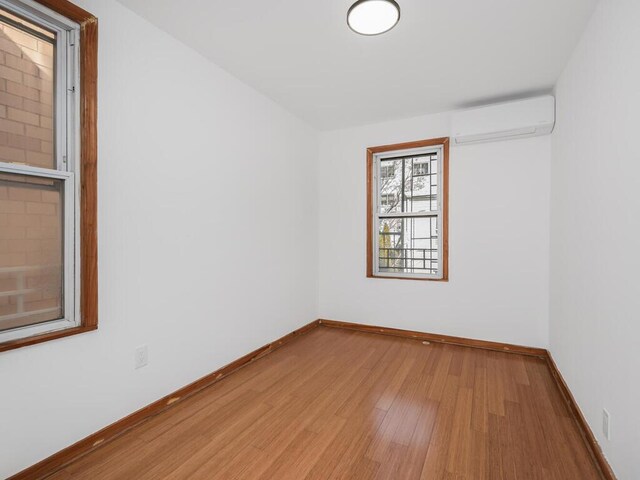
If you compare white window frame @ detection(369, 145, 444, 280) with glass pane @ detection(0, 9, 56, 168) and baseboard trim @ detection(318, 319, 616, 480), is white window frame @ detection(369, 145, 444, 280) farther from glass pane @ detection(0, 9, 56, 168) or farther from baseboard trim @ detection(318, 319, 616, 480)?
glass pane @ detection(0, 9, 56, 168)

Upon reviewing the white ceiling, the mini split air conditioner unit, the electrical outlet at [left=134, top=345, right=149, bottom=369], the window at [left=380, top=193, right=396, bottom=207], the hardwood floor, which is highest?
the white ceiling

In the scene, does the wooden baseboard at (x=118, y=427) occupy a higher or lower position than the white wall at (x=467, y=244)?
lower

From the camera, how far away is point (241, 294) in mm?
2816

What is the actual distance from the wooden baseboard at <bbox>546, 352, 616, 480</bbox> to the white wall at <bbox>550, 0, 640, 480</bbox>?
42 millimetres

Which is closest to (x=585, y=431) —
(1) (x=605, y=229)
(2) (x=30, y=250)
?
(1) (x=605, y=229)

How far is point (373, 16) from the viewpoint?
1826 mm

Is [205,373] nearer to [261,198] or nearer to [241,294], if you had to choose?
[241,294]

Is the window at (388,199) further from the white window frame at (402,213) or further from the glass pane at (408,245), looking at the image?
the glass pane at (408,245)

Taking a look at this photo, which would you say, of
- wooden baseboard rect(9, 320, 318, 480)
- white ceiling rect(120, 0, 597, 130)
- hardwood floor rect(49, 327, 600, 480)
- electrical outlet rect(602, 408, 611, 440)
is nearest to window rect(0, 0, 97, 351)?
white ceiling rect(120, 0, 597, 130)

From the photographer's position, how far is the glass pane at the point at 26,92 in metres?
1.47

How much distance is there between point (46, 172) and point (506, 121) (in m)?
3.51

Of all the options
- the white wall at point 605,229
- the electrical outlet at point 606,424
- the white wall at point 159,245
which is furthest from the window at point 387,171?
the electrical outlet at point 606,424

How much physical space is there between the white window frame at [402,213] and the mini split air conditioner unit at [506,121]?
415 mm

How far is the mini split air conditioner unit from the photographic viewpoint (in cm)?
286
